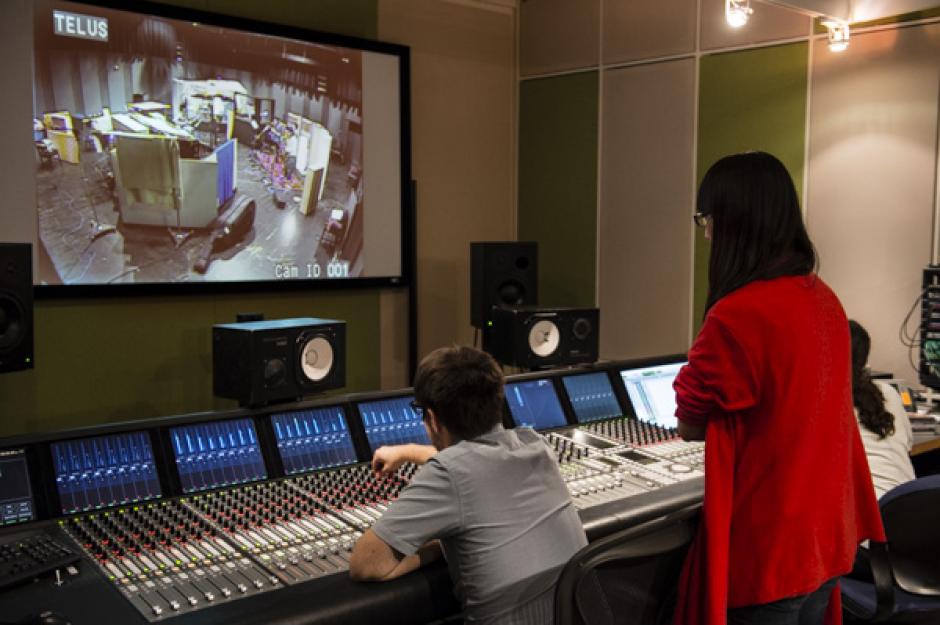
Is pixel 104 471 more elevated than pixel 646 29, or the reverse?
pixel 646 29

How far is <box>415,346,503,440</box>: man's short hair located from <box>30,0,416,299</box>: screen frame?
9.80 ft

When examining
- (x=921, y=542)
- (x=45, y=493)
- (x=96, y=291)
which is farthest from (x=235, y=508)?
(x=96, y=291)

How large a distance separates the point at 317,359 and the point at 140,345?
93.9 inches

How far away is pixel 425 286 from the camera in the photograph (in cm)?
568

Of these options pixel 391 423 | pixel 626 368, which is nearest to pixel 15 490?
pixel 391 423

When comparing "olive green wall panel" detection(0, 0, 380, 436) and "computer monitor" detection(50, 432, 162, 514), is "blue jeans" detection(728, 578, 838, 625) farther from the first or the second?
"olive green wall panel" detection(0, 0, 380, 436)

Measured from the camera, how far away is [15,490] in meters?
1.91

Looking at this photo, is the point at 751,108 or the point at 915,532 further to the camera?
the point at 751,108

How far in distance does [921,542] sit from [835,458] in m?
0.83

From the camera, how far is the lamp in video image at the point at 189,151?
4.14m

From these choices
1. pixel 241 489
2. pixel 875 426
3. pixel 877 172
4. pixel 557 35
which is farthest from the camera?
pixel 557 35

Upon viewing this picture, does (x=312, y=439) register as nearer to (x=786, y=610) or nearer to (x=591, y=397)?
(x=591, y=397)

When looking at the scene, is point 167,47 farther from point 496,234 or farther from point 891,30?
point 891,30

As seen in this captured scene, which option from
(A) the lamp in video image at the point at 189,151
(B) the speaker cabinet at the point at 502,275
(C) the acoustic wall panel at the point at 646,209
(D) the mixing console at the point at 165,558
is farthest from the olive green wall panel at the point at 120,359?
(D) the mixing console at the point at 165,558
